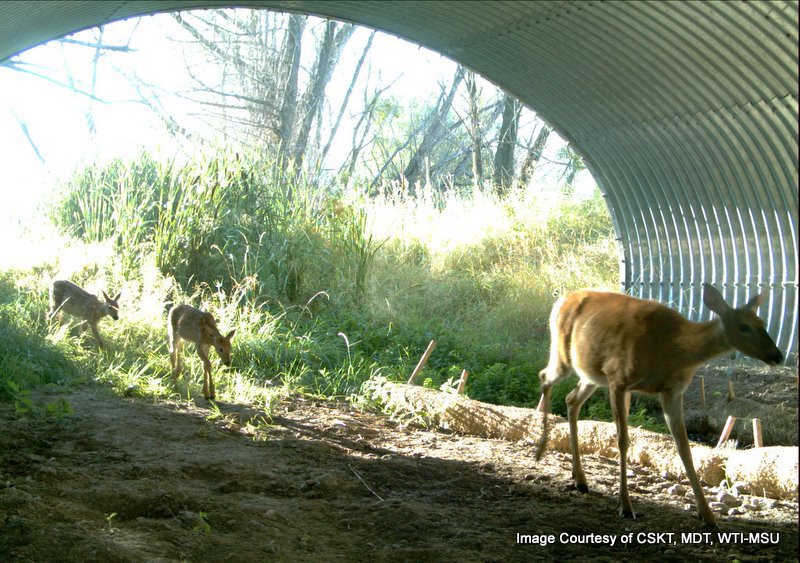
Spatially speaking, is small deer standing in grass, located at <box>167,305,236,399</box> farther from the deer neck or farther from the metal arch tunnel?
the deer neck

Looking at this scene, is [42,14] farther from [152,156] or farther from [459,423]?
[152,156]

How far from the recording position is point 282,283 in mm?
12750

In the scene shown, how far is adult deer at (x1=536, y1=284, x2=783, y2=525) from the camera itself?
539 centimetres

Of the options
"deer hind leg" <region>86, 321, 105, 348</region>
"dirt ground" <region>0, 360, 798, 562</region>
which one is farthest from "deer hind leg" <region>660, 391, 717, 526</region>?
"deer hind leg" <region>86, 321, 105, 348</region>

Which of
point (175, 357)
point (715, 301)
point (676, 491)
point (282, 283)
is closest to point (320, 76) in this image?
point (282, 283)

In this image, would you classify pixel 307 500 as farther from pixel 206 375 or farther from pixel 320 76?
pixel 320 76

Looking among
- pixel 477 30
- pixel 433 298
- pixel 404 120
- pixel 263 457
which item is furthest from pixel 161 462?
pixel 404 120

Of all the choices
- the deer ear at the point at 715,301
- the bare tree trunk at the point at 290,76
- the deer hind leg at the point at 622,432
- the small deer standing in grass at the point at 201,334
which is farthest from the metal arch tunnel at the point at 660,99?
the bare tree trunk at the point at 290,76

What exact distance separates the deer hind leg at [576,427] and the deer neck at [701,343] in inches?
34.7

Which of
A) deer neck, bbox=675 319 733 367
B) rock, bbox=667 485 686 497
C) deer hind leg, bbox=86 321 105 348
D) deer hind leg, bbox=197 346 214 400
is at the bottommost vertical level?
rock, bbox=667 485 686 497

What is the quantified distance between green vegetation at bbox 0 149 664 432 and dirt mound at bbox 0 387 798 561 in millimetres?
1468

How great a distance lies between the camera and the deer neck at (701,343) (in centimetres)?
553

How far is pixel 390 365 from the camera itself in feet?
34.7

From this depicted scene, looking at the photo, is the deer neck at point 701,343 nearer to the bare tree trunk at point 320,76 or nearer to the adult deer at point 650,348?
the adult deer at point 650,348
